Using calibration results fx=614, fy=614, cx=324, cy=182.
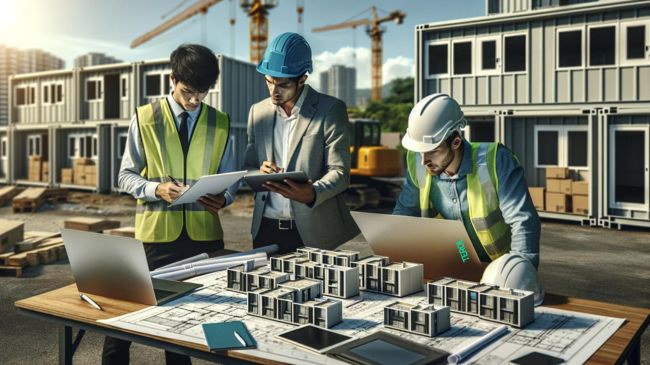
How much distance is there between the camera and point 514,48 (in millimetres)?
17250

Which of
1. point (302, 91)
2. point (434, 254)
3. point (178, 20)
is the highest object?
point (178, 20)

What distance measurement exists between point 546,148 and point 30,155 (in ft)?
78.4

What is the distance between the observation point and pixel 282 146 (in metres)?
4.12

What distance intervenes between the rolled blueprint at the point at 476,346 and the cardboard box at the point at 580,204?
14682mm

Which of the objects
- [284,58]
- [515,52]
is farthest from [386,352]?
[515,52]

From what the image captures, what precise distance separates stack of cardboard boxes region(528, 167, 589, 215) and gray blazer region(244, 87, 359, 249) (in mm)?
13282

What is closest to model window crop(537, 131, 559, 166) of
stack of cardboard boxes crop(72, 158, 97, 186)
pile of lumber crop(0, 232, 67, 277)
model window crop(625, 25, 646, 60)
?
model window crop(625, 25, 646, 60)

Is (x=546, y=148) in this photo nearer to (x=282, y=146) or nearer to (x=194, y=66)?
(x=282, y=146)

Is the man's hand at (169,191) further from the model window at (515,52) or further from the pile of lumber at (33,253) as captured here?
the model window at (515,52)

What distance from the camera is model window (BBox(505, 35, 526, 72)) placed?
17172 millimetres

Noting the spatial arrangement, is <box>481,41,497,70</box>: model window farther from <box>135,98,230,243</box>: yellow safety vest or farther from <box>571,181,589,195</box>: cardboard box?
<box>135,98,230,243</box>: yellow safety vest

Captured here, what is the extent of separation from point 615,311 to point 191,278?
Result: 213 cm

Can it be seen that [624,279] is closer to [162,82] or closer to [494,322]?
[494,322]

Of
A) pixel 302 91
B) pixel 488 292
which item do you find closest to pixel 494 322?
pixel 488 292
